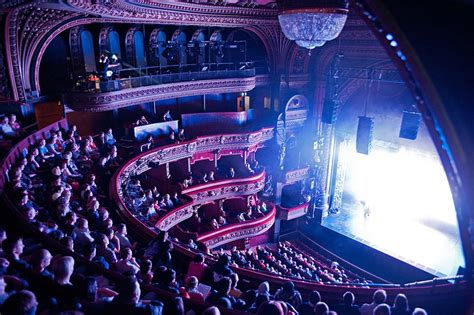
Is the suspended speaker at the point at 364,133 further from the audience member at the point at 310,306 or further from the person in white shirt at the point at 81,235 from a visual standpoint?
the person in white shirt at the point at 81,235

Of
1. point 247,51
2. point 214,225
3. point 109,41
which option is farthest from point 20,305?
point 247,51

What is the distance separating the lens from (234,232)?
15.1 m

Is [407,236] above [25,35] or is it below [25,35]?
below

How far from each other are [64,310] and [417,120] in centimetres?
1245

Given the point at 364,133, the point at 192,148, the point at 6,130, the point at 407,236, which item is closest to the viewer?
the point at 6,130

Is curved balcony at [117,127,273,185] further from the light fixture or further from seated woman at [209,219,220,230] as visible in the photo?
the light fixture

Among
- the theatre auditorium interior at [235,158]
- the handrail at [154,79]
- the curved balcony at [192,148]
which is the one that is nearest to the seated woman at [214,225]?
the theatre auditorium interior at [235,158]

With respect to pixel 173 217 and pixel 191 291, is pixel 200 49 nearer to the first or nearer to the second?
pixel 173 217

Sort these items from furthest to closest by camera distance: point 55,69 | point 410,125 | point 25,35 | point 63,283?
point 55,69 < point 410,125 < point 25,35 < point 63,283

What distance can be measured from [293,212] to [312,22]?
1264cm

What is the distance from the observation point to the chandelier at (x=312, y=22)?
18.1ft

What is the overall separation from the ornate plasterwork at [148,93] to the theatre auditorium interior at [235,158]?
0.22ft

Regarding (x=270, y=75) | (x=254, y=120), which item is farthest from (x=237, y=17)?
(x=254, y=120)

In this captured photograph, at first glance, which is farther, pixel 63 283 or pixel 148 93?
pixel 148 93
